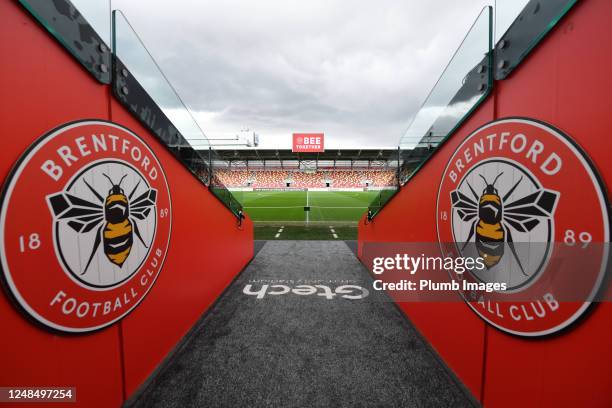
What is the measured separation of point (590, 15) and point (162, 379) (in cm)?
460

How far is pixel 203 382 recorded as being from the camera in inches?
91.0

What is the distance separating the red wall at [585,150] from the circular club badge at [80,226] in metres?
3.38

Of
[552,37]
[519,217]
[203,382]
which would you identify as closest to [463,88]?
[552,37]

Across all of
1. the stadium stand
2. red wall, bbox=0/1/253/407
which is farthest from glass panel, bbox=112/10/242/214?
the stadium stand

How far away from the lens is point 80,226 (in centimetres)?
166

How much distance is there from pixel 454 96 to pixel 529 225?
177cm

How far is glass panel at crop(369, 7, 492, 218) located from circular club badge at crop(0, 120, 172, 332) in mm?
3431

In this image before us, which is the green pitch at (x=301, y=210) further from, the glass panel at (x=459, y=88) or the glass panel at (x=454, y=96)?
the glass panel at (x=459, y=88)

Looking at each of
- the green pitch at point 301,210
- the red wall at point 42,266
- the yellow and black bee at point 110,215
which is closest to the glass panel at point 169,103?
the red wall at point 42,266

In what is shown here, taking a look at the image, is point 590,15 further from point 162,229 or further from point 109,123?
point 162,229

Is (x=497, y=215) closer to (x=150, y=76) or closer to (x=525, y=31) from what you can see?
(x=525, y=31)

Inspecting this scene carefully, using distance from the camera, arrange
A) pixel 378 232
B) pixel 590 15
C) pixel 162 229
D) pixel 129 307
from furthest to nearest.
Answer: pixel 378 232
pixel 162 229
pixel 129 307
pixel 590 15

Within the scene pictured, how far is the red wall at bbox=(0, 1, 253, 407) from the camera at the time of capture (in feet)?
4.26

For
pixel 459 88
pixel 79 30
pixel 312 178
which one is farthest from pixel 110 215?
pixel 312 178
